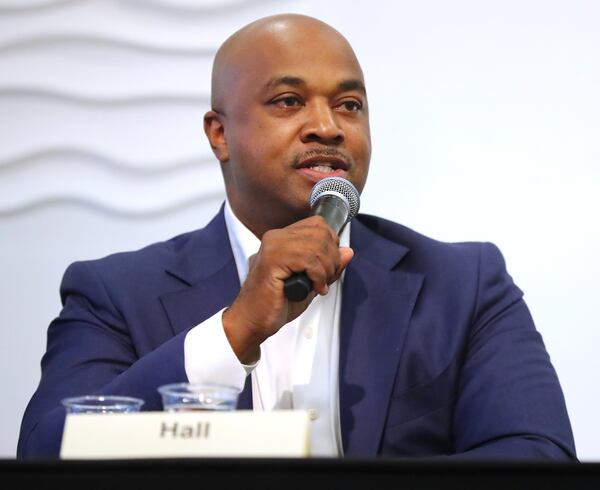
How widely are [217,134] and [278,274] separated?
827 millimetres

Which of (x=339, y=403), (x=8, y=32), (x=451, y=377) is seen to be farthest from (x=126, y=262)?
(x=8, y=32)

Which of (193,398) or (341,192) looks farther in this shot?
(341,192)

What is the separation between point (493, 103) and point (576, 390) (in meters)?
0.68

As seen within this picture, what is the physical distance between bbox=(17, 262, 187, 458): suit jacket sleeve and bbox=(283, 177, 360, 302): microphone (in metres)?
0.28

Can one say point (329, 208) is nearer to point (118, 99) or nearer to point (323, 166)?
point (323, 166)

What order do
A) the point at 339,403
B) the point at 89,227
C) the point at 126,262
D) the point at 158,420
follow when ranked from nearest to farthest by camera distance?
the point at 158,420 < the point at 339,403 < the point at 126,262 < the point at 89,227

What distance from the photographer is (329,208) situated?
176 centimetres

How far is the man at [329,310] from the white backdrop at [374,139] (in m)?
0.33

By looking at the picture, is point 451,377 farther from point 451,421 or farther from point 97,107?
point 97,107

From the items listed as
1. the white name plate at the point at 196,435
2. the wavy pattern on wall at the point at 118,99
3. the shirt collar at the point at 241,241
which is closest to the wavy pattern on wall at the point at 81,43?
the wavy pattern on wall at the point at 118,99

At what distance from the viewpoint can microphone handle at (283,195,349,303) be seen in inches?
61.9

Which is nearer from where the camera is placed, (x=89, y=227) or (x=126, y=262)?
(x=126, y=262)

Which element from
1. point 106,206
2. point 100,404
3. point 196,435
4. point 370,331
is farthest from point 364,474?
point 106,206

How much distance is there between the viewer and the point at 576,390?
263cm
